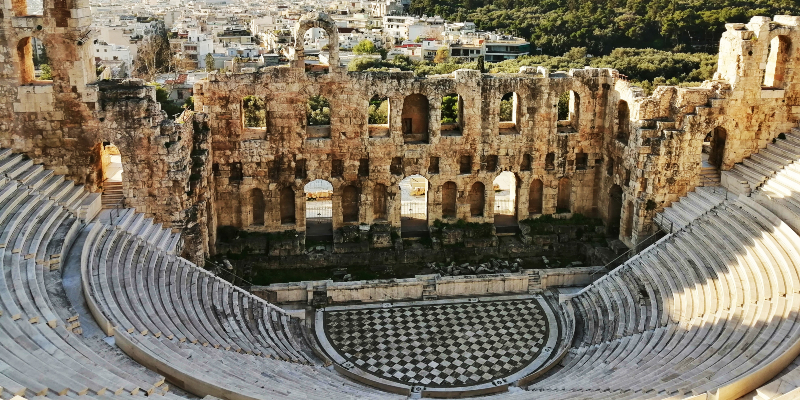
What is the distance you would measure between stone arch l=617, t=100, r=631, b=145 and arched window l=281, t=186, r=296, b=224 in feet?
45.9

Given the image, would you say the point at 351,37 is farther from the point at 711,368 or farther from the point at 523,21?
the point at 711,368

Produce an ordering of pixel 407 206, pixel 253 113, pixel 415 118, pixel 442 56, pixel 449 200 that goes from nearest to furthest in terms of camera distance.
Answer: pixel 415 118, pixel 449 200, pixel 407 206, pixel 253 113, pixel 442 56

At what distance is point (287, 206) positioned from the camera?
3170 cm

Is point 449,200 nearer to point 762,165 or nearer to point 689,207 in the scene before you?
point 689,207

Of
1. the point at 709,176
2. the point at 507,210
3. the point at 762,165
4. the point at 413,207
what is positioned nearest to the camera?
the point at 762,165

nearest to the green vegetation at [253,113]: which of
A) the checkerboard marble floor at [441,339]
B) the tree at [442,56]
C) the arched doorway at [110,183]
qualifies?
the arched doorway at [110,183]

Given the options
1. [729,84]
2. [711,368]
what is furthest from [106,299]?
[729,84]

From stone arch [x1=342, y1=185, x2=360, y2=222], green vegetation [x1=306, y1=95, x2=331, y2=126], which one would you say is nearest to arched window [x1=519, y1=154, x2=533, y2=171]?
stone arch [x1=342, y1=185, x2=360, y2=222]

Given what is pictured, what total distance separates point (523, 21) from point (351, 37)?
25986mm

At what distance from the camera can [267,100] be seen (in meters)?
29.4

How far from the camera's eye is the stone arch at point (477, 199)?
32.5 meters

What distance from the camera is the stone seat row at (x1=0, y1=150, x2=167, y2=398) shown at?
14.3 metres

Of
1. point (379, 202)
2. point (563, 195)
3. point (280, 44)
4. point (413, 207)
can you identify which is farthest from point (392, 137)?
point (280, 44)

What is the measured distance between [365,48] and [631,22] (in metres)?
34.4
